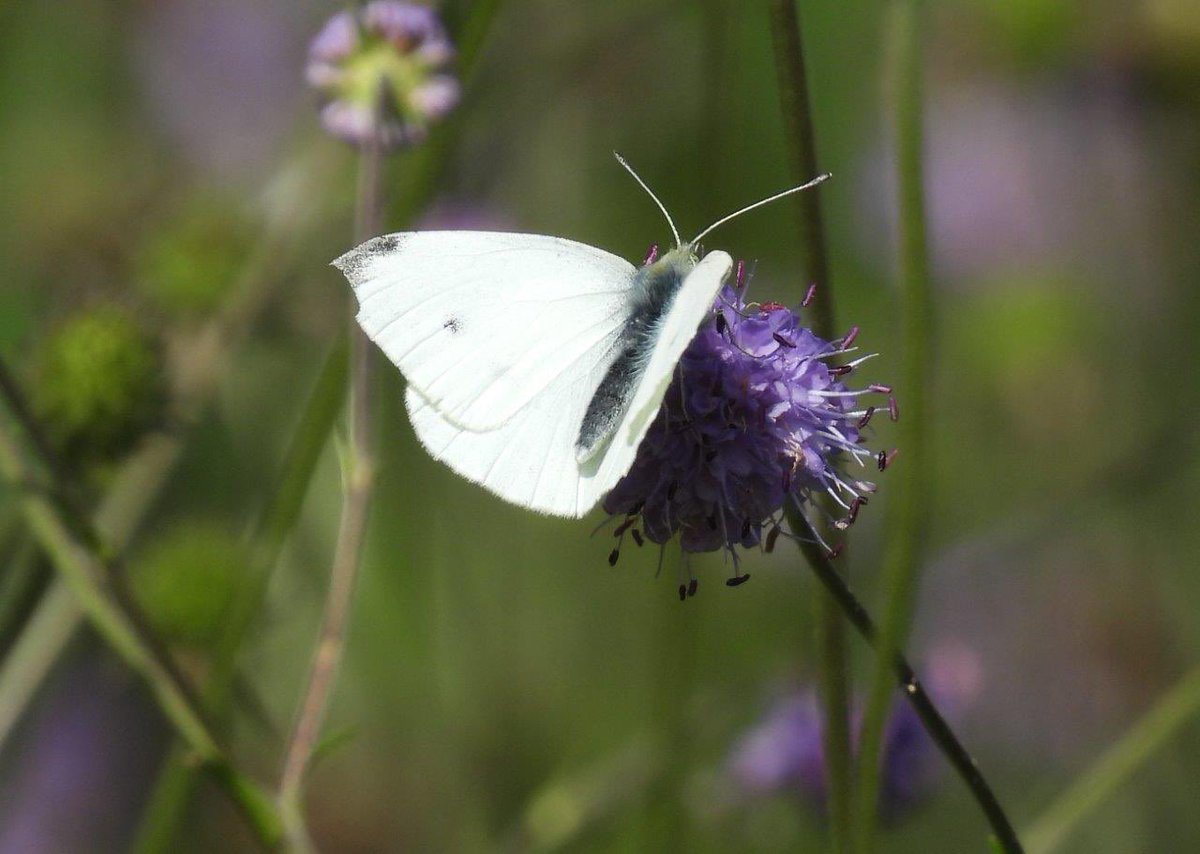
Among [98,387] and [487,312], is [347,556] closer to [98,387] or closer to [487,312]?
[487,312]

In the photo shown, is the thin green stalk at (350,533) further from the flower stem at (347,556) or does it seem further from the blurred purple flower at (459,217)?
the blurred purple flower at (459,217)

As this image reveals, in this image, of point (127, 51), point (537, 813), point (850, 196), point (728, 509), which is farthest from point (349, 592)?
point (127, 51)

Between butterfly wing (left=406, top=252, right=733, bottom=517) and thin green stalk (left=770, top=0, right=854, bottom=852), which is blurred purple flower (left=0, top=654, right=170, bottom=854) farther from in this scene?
thin green stalk (left=770, top=0, right=854, bottom=852)

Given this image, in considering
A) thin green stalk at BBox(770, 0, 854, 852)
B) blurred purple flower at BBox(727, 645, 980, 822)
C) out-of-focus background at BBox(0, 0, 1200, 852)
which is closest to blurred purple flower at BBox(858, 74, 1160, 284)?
out-of-focus background at BBox(0, 0, 1200, 852)

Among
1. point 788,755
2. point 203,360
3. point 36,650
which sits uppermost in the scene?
point 203,360

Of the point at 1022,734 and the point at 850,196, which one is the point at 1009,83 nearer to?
the point at 850,196

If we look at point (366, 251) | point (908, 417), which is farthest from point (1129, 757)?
point (366, 251)

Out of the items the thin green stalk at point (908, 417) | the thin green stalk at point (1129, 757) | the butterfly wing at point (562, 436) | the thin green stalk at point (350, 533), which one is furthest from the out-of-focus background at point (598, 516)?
the thin green stalk at point (908, 417)
